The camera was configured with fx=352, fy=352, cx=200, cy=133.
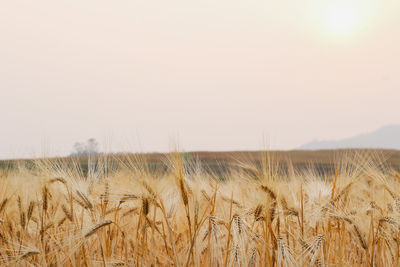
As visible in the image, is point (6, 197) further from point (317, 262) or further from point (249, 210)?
point (317, 262)

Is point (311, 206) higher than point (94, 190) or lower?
lower

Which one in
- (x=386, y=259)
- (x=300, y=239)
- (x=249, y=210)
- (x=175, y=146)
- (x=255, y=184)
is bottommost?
(x=386, y=259)

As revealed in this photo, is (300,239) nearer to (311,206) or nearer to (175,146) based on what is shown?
(311,206)

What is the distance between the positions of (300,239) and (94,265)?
108 cm

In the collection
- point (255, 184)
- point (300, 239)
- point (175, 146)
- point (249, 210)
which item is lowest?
point (300, 239)

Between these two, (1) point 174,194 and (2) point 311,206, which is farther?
(1) point 174,194

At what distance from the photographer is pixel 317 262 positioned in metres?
1.77

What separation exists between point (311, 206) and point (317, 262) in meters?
0.46

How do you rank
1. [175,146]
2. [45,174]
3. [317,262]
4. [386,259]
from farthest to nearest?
[386,259]
[45,174]
[317,262]
[175,146]

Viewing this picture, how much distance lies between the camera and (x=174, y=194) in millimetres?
2414

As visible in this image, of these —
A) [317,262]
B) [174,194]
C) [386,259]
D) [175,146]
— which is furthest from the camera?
[174,194]

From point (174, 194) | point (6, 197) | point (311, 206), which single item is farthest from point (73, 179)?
point (311, 206)

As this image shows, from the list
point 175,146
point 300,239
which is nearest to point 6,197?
point 175,146

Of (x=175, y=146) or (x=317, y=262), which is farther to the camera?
(x=317, y=262)
